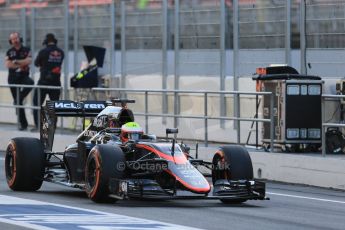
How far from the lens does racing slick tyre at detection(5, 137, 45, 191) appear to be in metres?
18.0

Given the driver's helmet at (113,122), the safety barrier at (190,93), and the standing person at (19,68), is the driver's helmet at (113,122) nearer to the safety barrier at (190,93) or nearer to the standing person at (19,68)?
the safety barrier at (190,93)

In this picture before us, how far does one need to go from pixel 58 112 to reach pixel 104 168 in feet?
10.6

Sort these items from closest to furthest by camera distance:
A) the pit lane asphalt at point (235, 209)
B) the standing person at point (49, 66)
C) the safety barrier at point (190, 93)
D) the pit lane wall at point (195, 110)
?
the pit lane asphalt at point (235, 209)
the safety barrier at point (190, 93)
the pit lane wall at point (195, 110)
the standing person at point (49, 66)

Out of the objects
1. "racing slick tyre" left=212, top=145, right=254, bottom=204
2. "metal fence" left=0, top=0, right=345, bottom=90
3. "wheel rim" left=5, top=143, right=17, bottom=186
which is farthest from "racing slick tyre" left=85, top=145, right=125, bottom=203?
"metal fence" left=0, top=0, right=345, bottom=90

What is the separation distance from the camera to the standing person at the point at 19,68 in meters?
29.0

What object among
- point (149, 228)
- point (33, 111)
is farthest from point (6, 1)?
point (149, 228)

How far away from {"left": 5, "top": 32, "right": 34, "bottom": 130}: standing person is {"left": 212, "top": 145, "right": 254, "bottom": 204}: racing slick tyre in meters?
12.4

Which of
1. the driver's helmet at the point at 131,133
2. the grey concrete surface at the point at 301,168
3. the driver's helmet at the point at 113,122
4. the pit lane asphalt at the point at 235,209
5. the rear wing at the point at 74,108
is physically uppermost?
the rear wing at the point at 74,108

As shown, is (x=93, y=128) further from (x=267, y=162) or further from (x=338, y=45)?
(x=338, y=45)

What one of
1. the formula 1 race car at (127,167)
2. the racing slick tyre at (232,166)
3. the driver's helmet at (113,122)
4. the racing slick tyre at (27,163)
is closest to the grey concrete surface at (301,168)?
the formula 1 race car at (127,167)

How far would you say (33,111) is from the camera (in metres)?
28.3

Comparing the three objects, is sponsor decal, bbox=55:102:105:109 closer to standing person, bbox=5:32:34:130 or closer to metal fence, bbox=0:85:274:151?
metal fence, bbox=0:85:274:151

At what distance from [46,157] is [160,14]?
32.6ft

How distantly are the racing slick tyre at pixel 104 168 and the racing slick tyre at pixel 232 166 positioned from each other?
1492 mm
